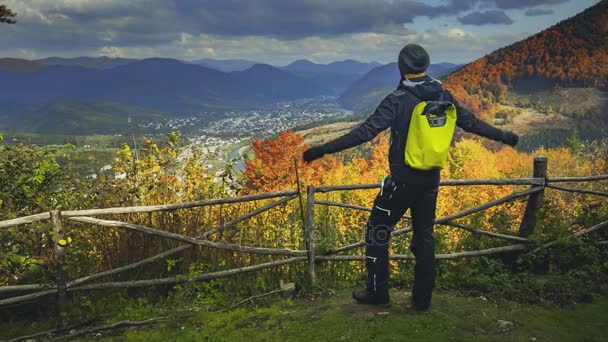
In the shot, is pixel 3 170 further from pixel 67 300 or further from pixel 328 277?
pixel 328 277

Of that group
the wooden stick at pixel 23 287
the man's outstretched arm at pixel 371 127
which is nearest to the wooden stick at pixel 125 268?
the wooden stick at pixel 23 287

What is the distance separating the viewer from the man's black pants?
418cm

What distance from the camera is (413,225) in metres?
4.46

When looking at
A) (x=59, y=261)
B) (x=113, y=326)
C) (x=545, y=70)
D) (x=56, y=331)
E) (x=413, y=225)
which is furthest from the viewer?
(x=545, y=70)

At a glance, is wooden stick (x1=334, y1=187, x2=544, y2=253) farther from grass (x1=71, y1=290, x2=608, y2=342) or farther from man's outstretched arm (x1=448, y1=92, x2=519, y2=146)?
man's outstretched arm (x1=448, y1=92, x2=519, y2=146)

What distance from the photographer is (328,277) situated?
19.2 ft

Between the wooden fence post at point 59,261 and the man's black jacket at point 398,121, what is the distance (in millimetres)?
3482

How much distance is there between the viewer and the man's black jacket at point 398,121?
13.0 feet

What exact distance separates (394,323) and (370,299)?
49cm

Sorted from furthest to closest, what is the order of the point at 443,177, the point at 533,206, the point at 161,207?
the point at 443,177 < the point at 533,206 < the point at 161,207

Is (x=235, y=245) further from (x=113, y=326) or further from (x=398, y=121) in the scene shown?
(x=398, y=121)

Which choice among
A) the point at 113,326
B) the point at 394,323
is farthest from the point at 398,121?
the point at 113,326

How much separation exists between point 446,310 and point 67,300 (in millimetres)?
4630

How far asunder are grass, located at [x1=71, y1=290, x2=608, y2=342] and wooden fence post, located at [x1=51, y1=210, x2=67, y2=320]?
114 centimetres
